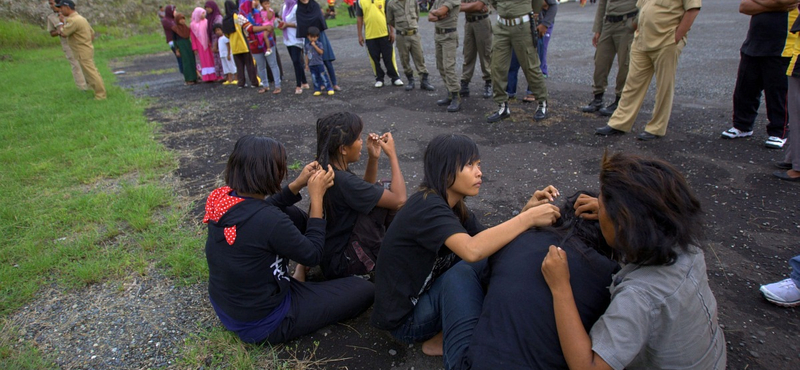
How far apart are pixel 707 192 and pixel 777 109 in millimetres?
1501

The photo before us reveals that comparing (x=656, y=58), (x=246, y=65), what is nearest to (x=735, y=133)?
(x=656, y=58)

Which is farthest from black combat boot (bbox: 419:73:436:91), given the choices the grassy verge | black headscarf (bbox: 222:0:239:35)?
the grassy verge

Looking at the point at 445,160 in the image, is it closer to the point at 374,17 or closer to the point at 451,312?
the point at 451,312

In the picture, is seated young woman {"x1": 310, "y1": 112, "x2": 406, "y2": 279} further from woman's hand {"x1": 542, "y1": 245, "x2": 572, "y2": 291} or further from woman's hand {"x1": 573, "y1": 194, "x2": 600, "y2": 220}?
woman's hand {"x1": 542, "y1": 245, "x2": 572, "y2": 291}

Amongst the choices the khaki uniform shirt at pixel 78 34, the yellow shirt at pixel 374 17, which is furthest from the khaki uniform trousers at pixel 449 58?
the khaki uniform shirt at pixel 78 34

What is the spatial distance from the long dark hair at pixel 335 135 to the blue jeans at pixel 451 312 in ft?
3.34

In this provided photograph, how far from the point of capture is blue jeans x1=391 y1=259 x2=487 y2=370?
1.90 m

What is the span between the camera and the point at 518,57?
5.74 m

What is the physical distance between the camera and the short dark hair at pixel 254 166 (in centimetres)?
229

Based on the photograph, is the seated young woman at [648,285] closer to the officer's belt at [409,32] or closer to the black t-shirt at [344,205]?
the black t-shirt at [344,205]

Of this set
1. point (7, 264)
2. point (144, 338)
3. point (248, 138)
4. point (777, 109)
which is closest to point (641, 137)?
point (777, 109)

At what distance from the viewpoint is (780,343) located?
2248 mm

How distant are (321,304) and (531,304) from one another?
1300mm

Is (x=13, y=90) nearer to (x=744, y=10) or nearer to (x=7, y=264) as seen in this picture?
(x=7, y=264)
